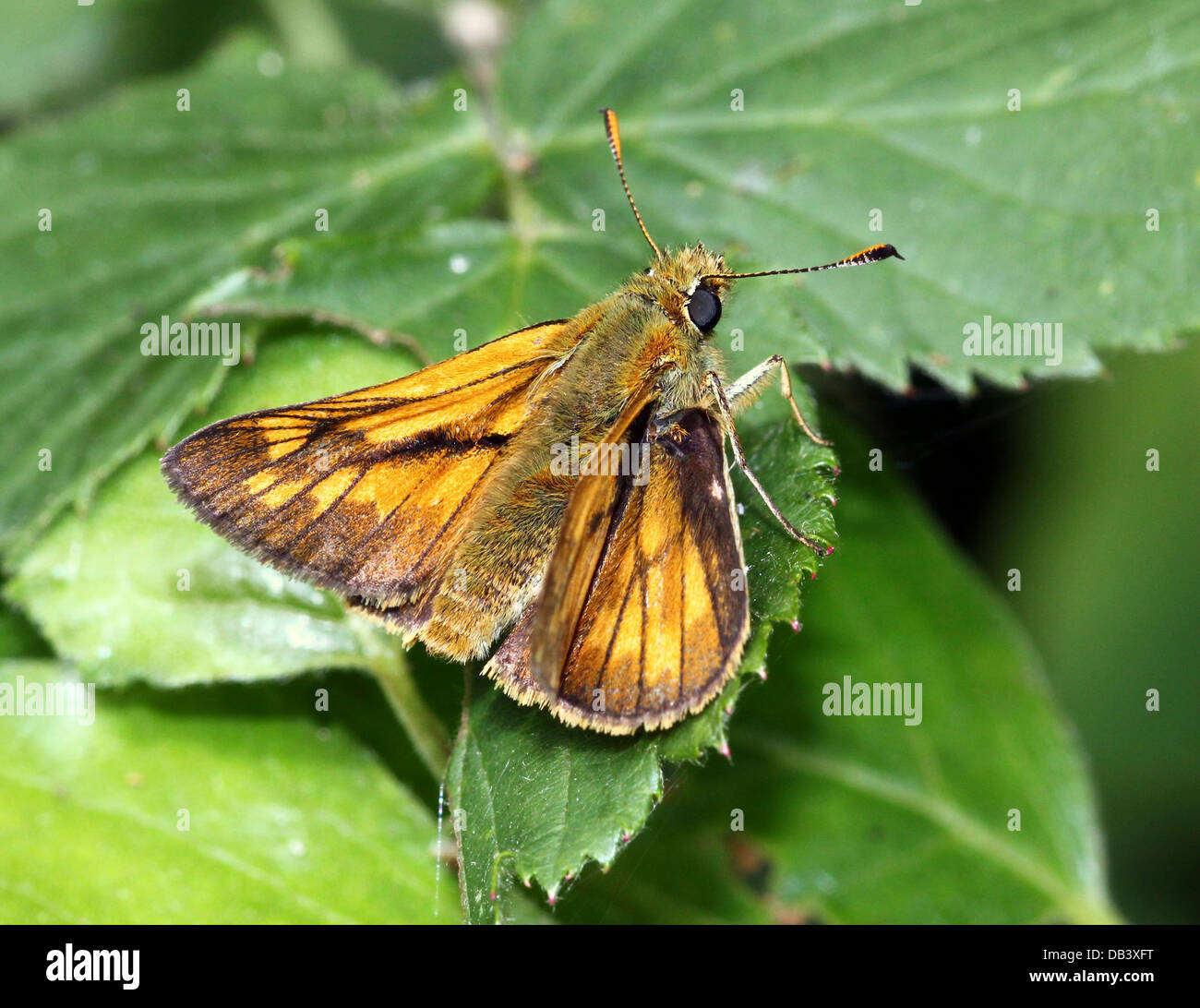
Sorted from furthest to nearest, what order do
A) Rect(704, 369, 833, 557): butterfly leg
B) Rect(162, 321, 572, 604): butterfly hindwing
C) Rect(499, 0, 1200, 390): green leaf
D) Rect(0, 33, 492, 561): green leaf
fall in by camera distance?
Rect(0, 33, 492, 561): green leaf, Rect(499, 0, 1200, 390): green leaf, Rect(162, 321, 572, 604): butterfly hindwing, Rect(704, 369, 833, 557): butterfly leg

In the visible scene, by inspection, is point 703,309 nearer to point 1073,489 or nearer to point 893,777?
point 893,777

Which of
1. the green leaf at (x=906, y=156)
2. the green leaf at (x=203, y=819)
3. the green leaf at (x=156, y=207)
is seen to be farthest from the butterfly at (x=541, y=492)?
the green leaf at (x=156, y=207)

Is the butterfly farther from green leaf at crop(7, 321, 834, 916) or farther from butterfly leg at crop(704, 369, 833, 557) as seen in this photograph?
green leaf at crop(7, 321, 834, 916)

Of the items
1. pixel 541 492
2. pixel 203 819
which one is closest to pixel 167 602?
pixel 203 819

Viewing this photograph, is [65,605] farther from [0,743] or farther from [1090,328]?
[1090,328]

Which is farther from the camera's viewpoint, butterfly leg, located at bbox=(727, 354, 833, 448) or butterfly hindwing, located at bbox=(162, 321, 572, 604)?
butterfly leg, located at bbox=(727, 354, 833, 448)

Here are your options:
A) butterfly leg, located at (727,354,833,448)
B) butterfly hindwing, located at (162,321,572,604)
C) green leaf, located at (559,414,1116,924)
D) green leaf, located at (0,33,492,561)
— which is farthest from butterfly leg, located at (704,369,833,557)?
green leaf, located at (0,33,492,561)
